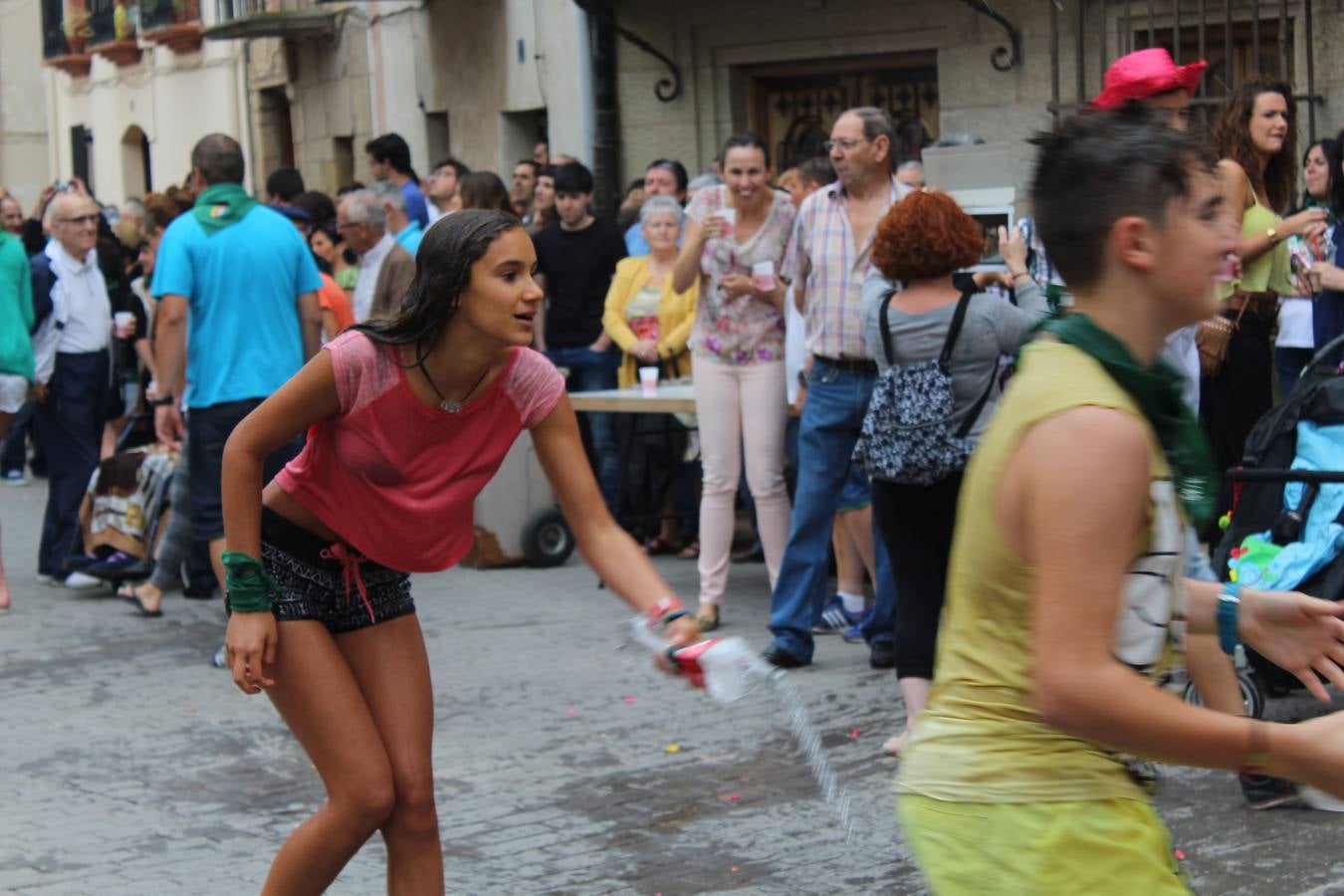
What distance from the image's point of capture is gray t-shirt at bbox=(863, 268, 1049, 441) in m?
6.04

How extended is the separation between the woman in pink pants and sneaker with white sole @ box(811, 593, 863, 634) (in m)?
0.28

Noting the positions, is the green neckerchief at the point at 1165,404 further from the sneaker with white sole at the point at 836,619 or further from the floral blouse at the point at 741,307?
the sneaker with white sole at the point at 836,619

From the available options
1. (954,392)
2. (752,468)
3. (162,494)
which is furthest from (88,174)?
(954,392)

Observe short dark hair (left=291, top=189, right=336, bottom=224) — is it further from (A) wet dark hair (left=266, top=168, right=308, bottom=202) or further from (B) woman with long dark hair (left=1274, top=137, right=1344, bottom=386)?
(B) woman with long dark hair (left=1274, top=137, right=1344, bottom=386)

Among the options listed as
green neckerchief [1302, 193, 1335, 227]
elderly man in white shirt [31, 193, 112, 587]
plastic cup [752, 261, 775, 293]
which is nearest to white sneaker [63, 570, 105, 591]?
elderly man in white shirt [31, 193, 112, 587]

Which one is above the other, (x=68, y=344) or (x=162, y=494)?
(x=68, y=344)

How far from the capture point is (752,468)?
8047 millimetres

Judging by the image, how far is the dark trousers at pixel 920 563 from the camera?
605 cm

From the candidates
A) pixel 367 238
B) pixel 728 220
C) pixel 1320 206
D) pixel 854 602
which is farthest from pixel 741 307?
pixel 367 238

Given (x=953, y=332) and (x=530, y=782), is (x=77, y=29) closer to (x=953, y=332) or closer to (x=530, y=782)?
(x=530, y=782)

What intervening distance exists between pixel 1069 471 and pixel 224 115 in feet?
81.8

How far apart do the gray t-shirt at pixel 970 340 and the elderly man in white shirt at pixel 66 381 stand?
5.73 meters

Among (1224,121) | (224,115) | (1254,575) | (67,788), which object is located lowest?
(67,788)

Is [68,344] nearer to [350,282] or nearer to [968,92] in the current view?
[350,282]
